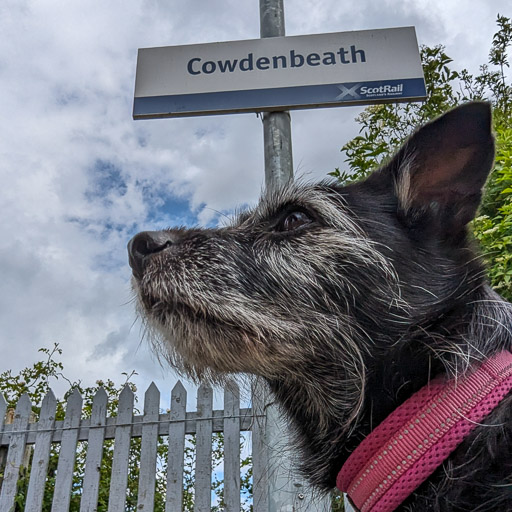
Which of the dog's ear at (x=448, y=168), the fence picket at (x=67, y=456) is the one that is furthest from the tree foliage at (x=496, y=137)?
the fence picket at (x=67, y=456)

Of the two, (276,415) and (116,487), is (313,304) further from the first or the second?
(116,487)

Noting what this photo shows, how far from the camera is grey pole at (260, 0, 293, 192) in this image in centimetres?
331

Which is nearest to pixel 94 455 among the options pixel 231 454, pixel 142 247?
pixel 231 454

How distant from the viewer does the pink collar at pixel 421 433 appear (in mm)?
1334

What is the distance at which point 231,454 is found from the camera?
4.08 metres

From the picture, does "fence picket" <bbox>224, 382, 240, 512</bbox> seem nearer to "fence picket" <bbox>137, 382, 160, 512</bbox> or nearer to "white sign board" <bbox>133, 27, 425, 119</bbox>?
"fence picket" <bbox>137, 382, 160, 512</bbox>

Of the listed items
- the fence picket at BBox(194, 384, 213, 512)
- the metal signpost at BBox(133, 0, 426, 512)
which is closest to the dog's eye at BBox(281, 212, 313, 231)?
the metal signpost at BBox(133, 0, 426, 512)

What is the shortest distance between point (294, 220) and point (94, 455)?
320cm

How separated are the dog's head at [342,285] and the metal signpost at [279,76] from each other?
162cm

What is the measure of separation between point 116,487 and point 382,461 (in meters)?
3.38

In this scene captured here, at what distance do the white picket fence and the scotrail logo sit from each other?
7.93 feet

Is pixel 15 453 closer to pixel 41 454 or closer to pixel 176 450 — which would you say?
pixel 41 454

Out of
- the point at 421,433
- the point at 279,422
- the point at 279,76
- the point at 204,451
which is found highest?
the point at 279,76

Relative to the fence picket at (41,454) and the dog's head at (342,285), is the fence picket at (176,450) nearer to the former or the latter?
the fence picket at (41,454)
